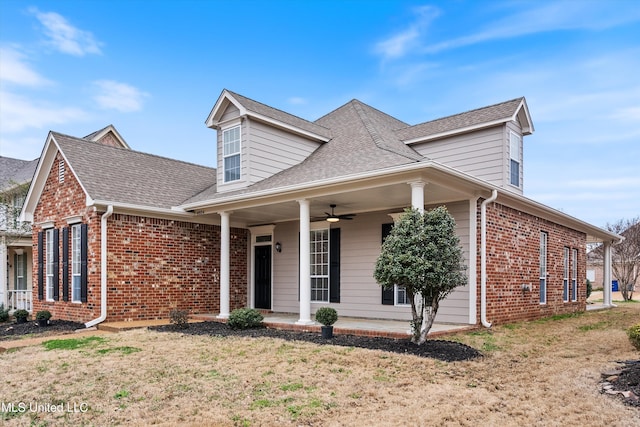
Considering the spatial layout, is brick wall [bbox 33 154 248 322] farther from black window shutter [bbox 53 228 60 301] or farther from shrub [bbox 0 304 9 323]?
shrub [bbox 0 304 9 323]

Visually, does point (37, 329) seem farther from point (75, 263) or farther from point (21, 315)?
point (21, 315)

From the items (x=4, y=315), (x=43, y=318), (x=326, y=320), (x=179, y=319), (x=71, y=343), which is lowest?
(x=4, y=315)

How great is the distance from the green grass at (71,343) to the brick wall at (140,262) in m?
2.10

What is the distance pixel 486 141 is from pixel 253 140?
5741 millimetres

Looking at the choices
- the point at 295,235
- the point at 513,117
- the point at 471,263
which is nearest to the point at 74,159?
the point at 295,235

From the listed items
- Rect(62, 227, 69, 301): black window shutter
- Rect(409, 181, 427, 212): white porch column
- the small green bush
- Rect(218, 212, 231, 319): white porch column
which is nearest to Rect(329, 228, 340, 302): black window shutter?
Rect(218, 212, 231, 319): white porch column

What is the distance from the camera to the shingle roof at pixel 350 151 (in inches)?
392

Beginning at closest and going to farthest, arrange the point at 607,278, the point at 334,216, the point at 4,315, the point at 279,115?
the point at 334,216 < the point at 279,115 < the point at 4,315 < the point at 607,278

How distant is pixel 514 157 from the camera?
1222 cm

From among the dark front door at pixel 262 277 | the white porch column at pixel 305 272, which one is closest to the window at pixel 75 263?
the dark front door at pixel 262 277

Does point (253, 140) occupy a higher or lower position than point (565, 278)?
higher

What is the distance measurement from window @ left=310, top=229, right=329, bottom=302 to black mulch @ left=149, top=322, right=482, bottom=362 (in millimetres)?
3001

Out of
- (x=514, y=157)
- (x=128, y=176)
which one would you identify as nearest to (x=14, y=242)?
(x=128, y=176)

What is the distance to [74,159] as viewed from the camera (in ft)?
40.9
